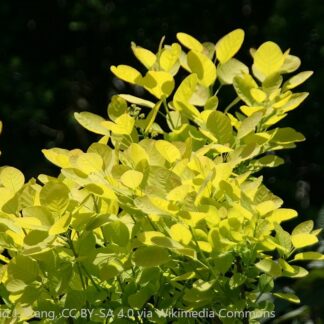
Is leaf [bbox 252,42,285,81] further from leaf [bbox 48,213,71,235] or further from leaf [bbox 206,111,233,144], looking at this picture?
leaf [bbox 48,213,71,235]

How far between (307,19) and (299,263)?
1246mm

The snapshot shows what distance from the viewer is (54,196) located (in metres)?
1.15

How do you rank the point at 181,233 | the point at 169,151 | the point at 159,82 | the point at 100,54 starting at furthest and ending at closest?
the point at 100,54, the point at 159,82, the point at 169,151, the point at 181,233

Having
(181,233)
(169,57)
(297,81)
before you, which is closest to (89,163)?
(181,233)

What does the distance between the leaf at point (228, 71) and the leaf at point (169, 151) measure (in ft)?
0.78

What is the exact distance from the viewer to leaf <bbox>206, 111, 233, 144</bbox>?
4.24 feet

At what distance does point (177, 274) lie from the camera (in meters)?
1.25

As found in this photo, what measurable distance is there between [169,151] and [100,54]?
3.37 meters

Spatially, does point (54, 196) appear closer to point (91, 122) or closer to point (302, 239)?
point (91, 122)

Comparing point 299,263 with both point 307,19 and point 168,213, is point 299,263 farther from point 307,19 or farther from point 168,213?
point 168,213

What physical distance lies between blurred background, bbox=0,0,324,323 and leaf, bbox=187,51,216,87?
224cm

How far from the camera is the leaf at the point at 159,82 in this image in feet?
4.37

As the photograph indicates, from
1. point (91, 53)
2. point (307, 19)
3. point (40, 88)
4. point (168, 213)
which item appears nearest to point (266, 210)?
point (168, 213)

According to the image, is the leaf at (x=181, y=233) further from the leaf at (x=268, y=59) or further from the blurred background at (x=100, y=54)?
the blurred background at (x=100, y=54)
